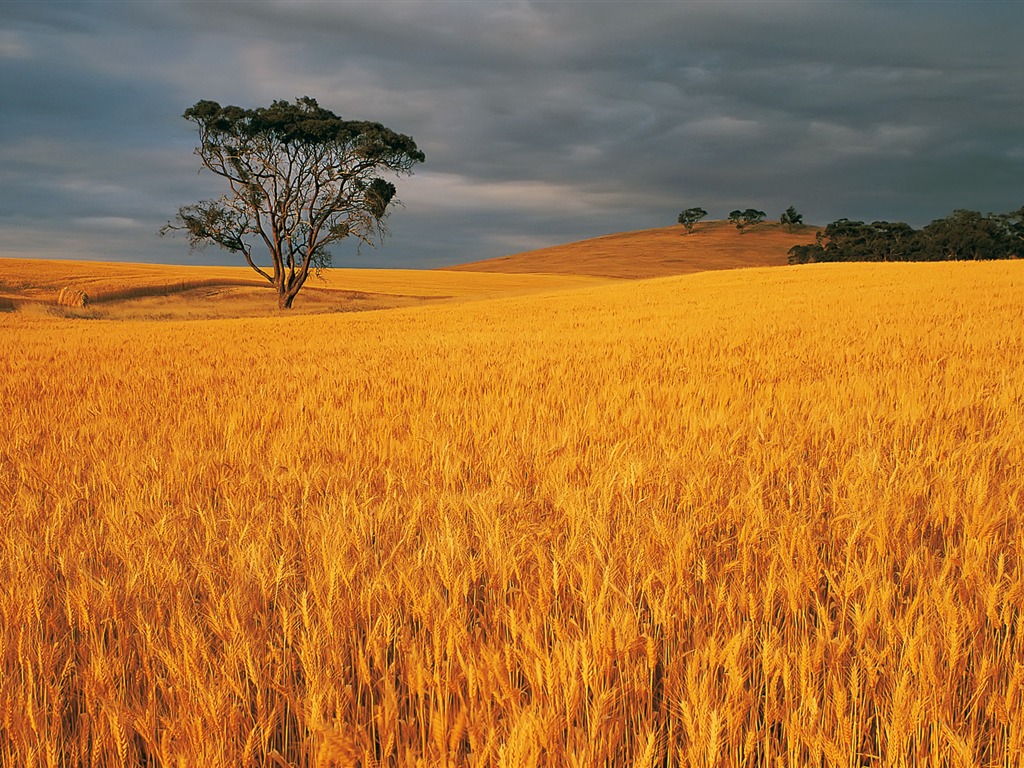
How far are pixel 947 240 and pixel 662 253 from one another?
37068 millimetres

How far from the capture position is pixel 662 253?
95438 mm

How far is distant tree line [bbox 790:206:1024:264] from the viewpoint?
64500mm

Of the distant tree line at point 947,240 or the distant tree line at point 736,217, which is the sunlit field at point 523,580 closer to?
the distant tree line at point 947,240

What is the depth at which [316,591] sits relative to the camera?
1.96 meters

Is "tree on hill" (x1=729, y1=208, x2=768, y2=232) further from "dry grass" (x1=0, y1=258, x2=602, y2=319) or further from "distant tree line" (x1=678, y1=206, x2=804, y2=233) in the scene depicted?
"dry grass" (x1=0, y1=258, x2=602, y2=319)

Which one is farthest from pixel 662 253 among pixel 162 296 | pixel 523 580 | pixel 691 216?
pixel 523 580

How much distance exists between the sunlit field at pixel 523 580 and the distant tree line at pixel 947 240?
70440mm

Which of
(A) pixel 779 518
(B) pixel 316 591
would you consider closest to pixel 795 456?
(A) pixel 779 518

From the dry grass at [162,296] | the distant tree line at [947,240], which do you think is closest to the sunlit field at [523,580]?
the dry grass at [162,296]

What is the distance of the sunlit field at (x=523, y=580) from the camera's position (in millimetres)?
1452

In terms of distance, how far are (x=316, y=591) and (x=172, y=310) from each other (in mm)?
40877

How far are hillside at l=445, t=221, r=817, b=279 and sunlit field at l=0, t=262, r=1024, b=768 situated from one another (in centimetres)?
7287

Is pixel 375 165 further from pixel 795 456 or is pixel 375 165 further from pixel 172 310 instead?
pixel 795 456

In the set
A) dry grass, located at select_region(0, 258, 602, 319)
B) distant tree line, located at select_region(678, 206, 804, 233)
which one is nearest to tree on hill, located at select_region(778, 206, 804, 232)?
distant tree line, located at select_region(678, 206, 804, 233)
